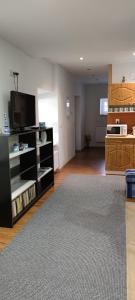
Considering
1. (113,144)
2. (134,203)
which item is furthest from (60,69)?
(134,203)

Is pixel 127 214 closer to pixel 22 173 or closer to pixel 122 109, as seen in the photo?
pixel 22 173

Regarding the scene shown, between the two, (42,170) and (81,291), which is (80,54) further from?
(81,291)

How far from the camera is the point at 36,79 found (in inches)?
188

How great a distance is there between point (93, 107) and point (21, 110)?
641cm

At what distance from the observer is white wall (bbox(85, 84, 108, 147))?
9.56 metres

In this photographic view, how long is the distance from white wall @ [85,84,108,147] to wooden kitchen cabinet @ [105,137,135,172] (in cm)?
450

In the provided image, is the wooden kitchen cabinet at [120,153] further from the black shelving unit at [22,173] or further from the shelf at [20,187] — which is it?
the shelf at [20,187]

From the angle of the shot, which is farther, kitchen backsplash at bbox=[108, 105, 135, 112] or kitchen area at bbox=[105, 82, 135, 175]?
kitchen backsplash at bbox=[108, 105, 135, 112]

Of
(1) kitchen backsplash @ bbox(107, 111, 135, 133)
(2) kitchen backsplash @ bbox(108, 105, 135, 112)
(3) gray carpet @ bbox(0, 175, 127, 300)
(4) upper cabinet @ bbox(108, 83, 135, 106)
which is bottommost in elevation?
(3) gray carpet @ bbox(0, 175, 127, 300)

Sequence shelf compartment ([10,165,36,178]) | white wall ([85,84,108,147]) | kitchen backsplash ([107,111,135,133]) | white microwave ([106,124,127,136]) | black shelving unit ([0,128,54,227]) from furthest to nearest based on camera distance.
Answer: white wall ([85,84,108,147])
kitchen backsplash ([107,111,135,133])
white microwave ([106,124,127,136])
shelf compartment ([10,165,36,178])
black shelving unit ([0,128,54,227])

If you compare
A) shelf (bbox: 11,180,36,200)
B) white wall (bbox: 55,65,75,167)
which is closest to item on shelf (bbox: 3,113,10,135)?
shelf (bbox: 11,180,36,200)

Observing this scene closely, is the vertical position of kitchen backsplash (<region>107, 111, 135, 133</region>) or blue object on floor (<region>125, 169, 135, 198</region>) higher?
kitchen backsplash (<region>107, 111, 135, 133</region>)

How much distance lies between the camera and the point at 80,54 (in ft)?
14.8

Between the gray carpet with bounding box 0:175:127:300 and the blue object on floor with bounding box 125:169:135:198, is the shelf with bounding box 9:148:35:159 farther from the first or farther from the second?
the blue object on floor with bounding box 125:169:135:198
